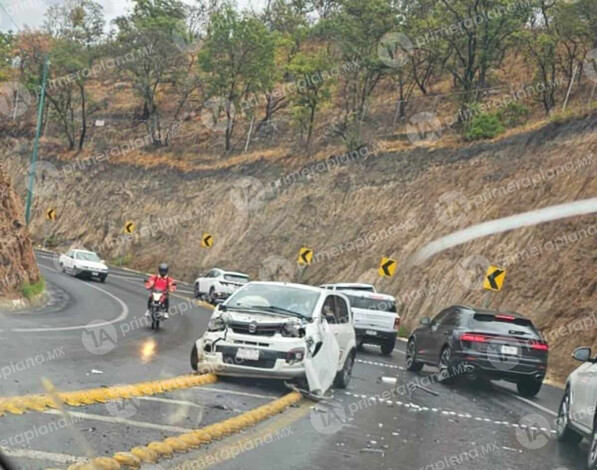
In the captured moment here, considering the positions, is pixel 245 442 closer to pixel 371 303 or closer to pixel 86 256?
pixel 371 303

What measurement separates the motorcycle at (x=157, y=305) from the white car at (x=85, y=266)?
2088cm

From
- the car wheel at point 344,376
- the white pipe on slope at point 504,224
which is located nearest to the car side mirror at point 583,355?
the car wheel at point 344,376

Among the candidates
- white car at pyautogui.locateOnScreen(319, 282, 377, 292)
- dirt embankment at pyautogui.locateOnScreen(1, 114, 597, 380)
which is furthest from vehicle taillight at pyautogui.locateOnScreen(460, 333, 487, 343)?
white car at pyautogui.locateOnScreen(319, 282, 377, 292)

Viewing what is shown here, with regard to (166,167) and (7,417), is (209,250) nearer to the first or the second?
(166,167)

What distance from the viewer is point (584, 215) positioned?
102 feet

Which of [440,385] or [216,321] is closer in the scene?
[216,321]

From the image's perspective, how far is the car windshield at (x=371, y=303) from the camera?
23308 millimetres

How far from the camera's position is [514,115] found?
42.9 metres

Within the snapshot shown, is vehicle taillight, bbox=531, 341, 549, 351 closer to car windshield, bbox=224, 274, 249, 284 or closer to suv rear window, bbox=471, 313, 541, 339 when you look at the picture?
suv rear window, bbox=471, 313, 541, 339

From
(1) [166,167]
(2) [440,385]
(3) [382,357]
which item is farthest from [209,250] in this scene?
(2) [440,385]

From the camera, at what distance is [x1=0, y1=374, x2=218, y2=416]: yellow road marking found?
27.0 feet

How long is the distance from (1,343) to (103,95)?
73792 mm

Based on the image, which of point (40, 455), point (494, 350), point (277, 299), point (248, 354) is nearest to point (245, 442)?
point (40, 455)

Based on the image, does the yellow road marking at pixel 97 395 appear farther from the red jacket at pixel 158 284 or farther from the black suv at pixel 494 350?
the red jacket at pixel 158 284
